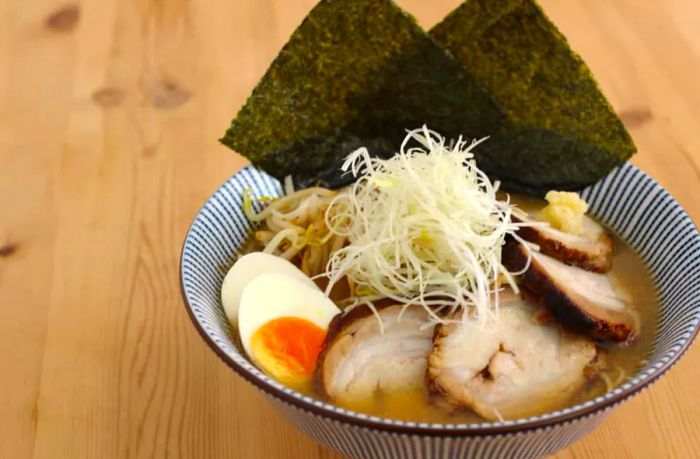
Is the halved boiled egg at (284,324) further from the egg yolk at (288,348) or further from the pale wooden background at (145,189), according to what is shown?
the pale wooden background at (145,189)

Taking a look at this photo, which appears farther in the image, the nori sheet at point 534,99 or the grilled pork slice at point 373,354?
the nori sheet at point 534,99

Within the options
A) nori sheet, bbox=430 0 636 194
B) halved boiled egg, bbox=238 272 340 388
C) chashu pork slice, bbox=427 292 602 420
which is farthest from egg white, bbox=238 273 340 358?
nori sheet, bbox=430 0 636 194

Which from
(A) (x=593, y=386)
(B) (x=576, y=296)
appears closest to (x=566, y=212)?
(B) (x=576, y=296)

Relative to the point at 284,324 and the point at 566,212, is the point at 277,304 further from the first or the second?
the point at 566,212

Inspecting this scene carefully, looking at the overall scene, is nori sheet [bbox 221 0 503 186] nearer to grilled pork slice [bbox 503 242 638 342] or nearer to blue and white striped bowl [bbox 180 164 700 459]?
blue and white striped bowl [bbox 180 164 700 459]

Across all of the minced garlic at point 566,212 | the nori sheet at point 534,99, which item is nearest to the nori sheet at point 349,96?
the nori sheet at point 534,99

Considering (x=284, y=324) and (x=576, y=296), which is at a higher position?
(x=576, y=296)

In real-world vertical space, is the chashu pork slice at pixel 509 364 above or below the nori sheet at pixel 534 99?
below

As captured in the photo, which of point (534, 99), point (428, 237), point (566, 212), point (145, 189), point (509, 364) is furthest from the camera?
point (145, 189)
